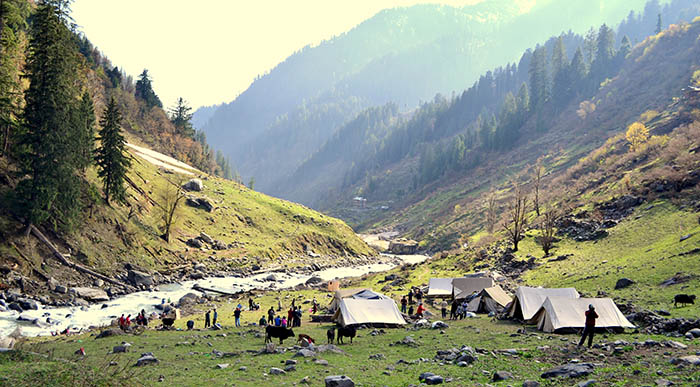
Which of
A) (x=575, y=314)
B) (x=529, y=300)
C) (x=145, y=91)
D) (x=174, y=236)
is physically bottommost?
(x=174, y=236)

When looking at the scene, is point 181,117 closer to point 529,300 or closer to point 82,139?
point 82,139

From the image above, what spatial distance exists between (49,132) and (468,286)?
48652mm

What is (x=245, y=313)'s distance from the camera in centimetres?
4506

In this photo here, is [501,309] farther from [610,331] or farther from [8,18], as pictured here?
[8,18]

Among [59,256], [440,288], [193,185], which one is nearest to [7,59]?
[59,256]

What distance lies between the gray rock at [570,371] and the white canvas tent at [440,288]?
35318mm

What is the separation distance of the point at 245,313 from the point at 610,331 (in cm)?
3235

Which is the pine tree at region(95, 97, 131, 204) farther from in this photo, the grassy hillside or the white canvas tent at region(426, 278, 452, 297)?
the white canvas tent at region(426, 278, 452, 297)

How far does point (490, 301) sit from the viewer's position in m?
41.5

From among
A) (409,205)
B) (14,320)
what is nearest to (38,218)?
(14,320)

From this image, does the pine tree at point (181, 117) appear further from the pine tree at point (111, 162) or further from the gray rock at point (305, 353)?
the gray rock at point (305, 353)

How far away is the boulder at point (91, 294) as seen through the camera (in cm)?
4631

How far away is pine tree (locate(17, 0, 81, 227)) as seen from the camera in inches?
1886

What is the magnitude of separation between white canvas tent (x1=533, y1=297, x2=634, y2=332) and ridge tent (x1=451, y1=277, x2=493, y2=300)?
16573mm
